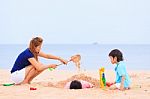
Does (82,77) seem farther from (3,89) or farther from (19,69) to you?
(3,89)

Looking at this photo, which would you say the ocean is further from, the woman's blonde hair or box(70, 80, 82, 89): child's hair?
box(70, 80, 82, 89): child's hair

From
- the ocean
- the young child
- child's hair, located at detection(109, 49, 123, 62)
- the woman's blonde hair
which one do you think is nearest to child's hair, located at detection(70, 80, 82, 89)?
the young child

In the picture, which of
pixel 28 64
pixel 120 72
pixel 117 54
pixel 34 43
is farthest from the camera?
pixel 28 64

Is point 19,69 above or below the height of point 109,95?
above

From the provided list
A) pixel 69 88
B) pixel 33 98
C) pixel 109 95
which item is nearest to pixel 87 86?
pixel 69 88

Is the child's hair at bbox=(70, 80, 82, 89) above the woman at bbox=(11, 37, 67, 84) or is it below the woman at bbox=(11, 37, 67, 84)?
below

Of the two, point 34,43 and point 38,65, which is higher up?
point 34,43

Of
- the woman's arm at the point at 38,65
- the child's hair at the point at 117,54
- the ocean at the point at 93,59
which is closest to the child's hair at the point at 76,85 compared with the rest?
the woman's arm at the point at 38,65

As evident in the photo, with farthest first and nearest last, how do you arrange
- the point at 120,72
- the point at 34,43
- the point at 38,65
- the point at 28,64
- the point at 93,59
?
the point at 93,59 < the point at 28,64 < the point at 34,43 < the point at 38,65 < the point at 120,72

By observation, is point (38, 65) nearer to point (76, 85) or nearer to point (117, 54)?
point (76, 85)

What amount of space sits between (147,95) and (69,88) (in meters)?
1.60

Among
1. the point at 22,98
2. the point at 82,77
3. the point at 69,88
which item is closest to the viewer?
the point at 22,98

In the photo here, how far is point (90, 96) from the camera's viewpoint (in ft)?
27.1

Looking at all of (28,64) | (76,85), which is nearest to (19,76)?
(28,64)
